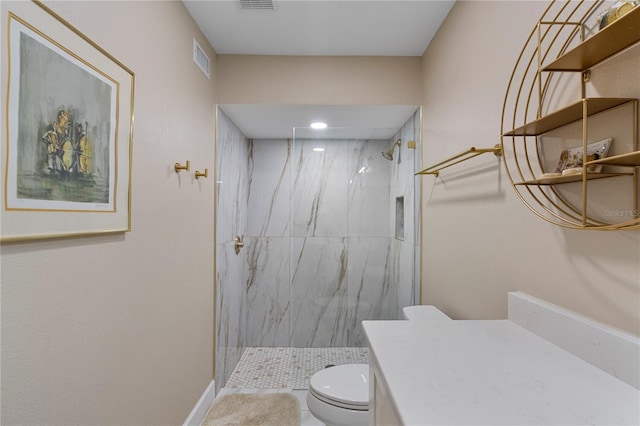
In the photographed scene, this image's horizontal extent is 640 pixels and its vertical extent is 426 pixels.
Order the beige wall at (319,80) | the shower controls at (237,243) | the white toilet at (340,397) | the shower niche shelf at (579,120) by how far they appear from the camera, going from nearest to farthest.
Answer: the shower niche shelf at (579,120) < the white toilet at (340,397) < the beige wall at (319,80) < the shower controls at (237,243)

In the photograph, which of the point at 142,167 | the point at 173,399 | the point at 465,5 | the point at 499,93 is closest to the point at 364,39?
the point at 465,5

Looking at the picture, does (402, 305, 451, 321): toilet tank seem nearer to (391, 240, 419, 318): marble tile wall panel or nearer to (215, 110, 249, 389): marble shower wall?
(391, 240, 419, 318): marble tile wall panel

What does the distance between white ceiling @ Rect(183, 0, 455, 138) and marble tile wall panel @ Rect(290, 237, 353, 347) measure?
2.85 ft

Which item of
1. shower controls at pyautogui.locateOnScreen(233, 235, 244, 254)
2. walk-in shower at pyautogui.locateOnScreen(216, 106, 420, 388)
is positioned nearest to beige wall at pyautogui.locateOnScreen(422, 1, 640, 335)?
walk-in shower at pyautogui.locateOnScreen(216, 106, 420, 388)

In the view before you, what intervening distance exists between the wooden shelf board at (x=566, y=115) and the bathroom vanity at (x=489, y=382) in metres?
0.55

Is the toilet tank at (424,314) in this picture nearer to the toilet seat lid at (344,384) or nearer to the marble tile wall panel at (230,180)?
the toilet seat lid at (344,384)

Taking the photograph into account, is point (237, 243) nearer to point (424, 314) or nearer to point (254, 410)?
point (254, 410)

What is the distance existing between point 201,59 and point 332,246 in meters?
1.53

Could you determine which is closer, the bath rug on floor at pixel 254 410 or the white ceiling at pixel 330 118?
the bath rug on floor at pixel 254 410

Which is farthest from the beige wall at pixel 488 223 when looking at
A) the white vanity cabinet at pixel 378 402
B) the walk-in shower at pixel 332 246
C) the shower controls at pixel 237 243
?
the shower controls at pixel 237 243

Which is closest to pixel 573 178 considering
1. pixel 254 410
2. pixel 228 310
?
pixel 254 410

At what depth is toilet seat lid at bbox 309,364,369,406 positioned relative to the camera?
5.55 ft

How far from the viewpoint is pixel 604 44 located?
30.5 inches

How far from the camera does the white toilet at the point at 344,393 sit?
1659 mm
